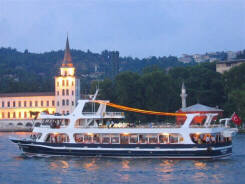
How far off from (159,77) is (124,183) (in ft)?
192

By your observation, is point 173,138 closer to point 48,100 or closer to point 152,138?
point 152,138

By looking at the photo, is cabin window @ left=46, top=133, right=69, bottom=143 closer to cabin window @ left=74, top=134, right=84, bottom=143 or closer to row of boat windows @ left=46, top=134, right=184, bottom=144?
row of boat windows @ left=46, top=134, right=184, bottom=144

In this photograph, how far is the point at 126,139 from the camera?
1778 inches

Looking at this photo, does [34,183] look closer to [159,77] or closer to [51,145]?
[51,145]

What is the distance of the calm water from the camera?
1476 inches

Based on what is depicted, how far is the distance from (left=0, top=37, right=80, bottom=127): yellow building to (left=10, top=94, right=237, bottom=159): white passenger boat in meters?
62.0

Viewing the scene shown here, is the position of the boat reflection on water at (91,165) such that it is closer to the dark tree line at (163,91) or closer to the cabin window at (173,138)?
the cabin window at (173,138)

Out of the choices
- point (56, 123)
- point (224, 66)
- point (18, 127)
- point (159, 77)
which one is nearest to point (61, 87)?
point (18, 127)

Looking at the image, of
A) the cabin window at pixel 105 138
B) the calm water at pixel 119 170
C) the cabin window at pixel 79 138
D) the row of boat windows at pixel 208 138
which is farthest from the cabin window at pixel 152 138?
the cabin window at pixel 79 138

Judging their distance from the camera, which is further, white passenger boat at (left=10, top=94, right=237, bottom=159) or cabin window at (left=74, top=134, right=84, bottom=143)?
cabin window at (left=74, top=134, right=84, bottom=143)

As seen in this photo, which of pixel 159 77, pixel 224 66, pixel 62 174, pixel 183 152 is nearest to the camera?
pixel 62 174

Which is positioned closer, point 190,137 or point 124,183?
point 124,183

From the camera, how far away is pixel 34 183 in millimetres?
37062

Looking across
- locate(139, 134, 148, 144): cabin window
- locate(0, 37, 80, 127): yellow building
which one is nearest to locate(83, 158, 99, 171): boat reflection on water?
locate(139, 134, 148, 144): cabin window
